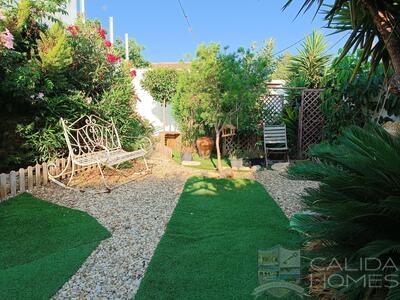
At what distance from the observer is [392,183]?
1.86 m

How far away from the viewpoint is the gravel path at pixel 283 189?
451 centimetres

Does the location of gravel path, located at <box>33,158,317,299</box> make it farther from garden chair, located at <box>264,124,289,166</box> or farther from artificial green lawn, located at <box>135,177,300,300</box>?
garden chair, located at <box>264,124,289,166</box>

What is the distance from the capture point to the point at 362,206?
1.80 meters

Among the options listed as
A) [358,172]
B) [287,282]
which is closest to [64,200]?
[287,282]

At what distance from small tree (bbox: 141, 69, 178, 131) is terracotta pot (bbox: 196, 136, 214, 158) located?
265cm

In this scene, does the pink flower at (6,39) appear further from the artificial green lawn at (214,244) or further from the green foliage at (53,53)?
the artificial green lawn at (214,244)

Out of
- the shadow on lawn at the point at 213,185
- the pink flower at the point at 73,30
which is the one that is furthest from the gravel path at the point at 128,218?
the pink flower at the point at 73,30

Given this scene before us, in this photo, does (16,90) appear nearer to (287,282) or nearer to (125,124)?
(125,124)

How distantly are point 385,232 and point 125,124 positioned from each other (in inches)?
234

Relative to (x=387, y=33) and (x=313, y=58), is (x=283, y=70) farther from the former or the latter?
(x=387, y=33)

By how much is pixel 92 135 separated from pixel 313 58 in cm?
680

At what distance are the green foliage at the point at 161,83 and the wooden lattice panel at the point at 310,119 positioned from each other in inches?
168

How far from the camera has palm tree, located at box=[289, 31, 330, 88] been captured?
969 centimetres

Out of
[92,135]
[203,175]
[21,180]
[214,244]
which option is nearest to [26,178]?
[21,180]
